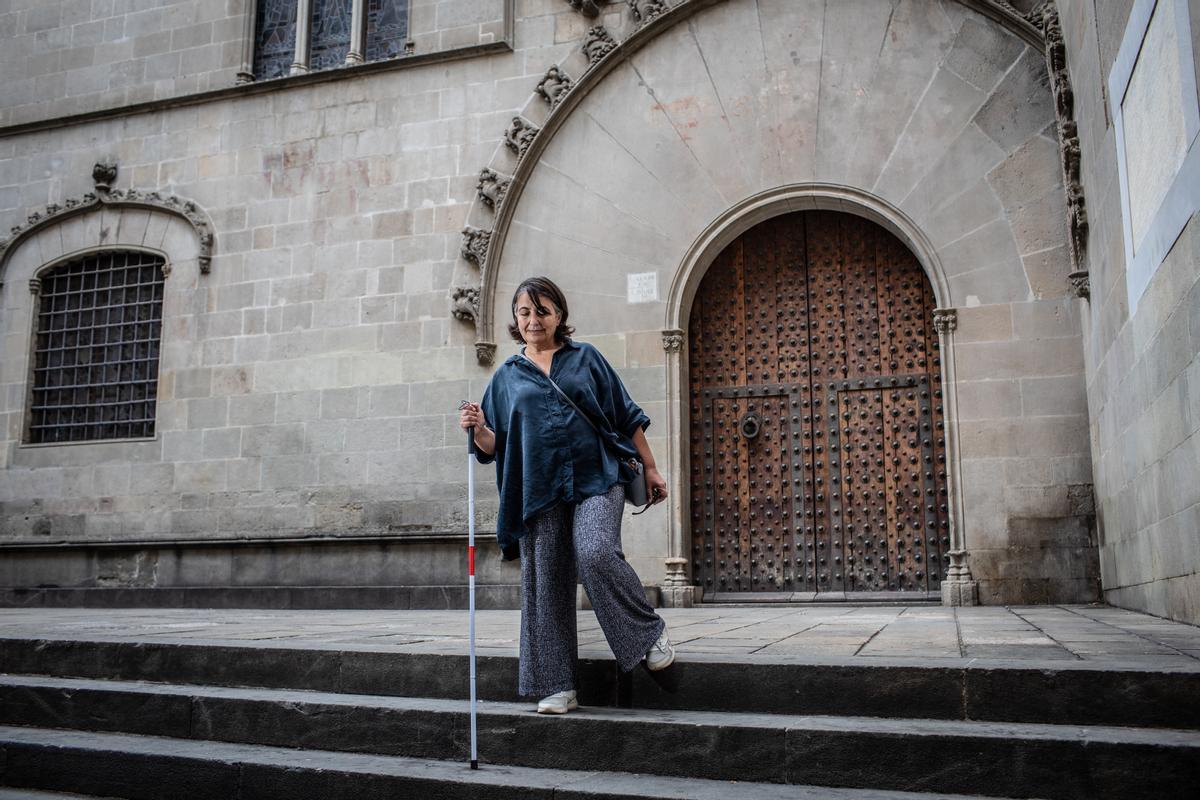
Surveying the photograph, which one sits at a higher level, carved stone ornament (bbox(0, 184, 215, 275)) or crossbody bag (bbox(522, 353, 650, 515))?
carved stone ornament (bbox(0, 184, 215, 275))

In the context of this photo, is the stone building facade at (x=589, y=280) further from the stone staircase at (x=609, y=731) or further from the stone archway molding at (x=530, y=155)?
the stone staircase at (x=609, y=731)

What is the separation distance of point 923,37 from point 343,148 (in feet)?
19.7

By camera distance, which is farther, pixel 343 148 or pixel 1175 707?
pixel 343 148

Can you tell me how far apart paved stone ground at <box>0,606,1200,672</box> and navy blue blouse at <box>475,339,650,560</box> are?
2.67ft

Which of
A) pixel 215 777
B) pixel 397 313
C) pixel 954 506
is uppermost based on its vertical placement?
pixel 397 313

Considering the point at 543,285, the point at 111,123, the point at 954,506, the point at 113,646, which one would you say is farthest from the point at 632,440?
the point at 111,123

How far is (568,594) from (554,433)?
25.6 inches

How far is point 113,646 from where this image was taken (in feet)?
17.2

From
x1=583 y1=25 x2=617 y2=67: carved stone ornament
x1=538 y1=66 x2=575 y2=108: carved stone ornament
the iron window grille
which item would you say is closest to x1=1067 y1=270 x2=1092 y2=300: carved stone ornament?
x1=583 y1=25 x2=617 y2=67: carved stone ornament

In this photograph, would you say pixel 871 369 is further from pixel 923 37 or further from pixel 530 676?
pixel 530 676

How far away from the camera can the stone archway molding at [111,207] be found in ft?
37.6

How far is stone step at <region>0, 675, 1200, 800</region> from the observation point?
3123 millimetres

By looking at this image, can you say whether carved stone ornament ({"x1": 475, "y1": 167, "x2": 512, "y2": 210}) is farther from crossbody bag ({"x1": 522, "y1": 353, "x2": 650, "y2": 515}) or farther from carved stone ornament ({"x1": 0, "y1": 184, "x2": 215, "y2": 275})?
crossbody bag ({"x1": 522, "y1": 353, "x2": 650, "y2": 515})

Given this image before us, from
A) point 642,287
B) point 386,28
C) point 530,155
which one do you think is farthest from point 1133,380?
point 386,28
